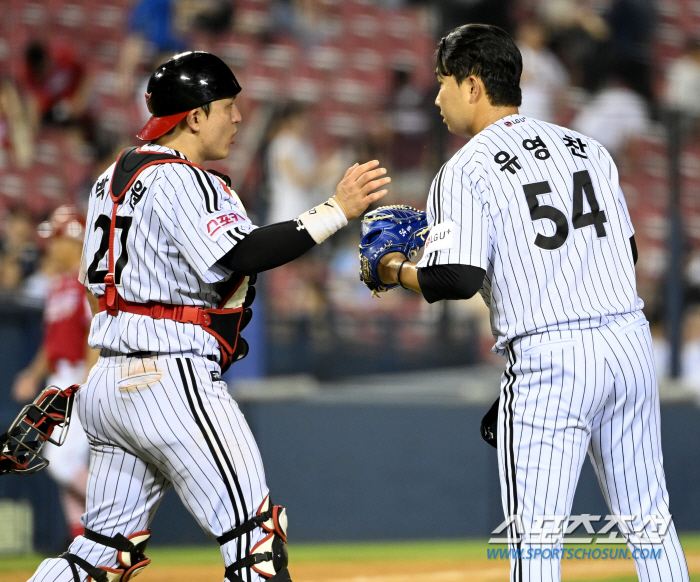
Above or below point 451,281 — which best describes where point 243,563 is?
below

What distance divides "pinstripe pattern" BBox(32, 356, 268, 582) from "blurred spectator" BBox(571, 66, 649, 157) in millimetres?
4997

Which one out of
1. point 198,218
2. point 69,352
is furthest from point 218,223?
point 69,352

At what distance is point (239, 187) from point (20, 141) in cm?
242

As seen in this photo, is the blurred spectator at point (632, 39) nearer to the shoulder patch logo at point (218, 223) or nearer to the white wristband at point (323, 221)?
the white wristband at point (323, 221)

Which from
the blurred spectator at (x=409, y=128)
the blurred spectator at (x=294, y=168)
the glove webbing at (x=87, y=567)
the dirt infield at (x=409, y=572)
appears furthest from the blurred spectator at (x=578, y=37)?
the glove webbing at (x=87, y=567)

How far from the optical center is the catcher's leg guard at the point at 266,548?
7.79 feet

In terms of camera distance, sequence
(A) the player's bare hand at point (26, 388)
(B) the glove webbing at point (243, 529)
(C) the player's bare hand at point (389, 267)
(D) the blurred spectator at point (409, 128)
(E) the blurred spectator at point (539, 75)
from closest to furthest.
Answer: (B) the glove webbing at point (243, 529)
(C) the player's bare hand at point (389, 267)
(A) the player's bare hand at point (26, 388)
(D) the blurred spectator at point (409, 128)
(E) the blurred spectator at point (539, 75)

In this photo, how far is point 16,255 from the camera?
21.5ft

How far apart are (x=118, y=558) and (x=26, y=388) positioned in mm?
2976

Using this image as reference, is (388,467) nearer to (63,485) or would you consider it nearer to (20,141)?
(63,485)

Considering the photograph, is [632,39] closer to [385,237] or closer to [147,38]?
[147,38]

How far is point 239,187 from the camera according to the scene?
634 cm

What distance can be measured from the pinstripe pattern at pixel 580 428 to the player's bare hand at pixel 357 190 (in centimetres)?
60

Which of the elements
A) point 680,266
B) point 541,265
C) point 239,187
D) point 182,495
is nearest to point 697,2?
point 680,266
